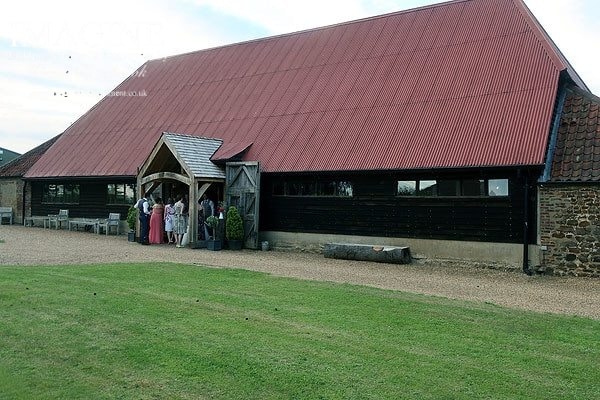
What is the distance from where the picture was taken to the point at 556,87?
52.0 feet

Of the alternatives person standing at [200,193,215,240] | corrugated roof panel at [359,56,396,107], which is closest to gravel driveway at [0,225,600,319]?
person standing at [200,193,215,240]

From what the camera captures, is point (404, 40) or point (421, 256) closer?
point (421, 256)

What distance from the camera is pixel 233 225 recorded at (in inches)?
720

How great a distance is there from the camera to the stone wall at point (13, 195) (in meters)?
29.3

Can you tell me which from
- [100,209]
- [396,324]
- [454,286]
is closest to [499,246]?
[454,286]

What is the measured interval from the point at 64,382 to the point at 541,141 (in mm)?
13028

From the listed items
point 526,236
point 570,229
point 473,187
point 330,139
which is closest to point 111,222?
point 330,139

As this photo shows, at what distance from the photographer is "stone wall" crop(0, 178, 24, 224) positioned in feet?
96.0

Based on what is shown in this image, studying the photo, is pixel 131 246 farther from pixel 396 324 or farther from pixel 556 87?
pixel 556 87

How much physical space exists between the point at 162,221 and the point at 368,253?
812cm

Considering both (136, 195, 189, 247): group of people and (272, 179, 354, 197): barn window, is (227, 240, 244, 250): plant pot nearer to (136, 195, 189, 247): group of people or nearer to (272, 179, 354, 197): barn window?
(136, 195, 189, 247): group of people

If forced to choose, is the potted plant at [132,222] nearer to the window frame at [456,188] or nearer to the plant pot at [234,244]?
the plant pot at [234,244]

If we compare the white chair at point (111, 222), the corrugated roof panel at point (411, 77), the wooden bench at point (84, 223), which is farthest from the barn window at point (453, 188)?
the wooden bench at point (84, 223)

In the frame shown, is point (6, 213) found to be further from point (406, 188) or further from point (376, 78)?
point (406, 188)
